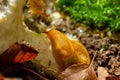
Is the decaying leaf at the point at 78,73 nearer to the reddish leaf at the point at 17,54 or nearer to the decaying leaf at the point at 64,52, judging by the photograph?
the decaying leaf at the point at 64,52

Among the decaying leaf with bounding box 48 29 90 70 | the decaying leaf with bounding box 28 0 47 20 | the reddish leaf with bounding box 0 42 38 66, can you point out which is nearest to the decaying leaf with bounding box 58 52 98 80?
the decaying leaf with bounding box 48 29 90 70

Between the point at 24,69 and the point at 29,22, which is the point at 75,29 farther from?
the point at 24,69

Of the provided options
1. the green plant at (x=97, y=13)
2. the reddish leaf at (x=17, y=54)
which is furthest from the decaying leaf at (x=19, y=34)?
the green plant at (x=97, y=13)

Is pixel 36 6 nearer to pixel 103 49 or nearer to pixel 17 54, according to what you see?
pixel 17 54

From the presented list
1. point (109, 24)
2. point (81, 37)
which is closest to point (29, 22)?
point (81, 37)

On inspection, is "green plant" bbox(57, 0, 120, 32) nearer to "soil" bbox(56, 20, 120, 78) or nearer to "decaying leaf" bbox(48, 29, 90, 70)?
"soil" bbox(56, 20, 120, 78)

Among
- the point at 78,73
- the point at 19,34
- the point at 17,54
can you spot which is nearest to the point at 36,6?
the point at 19,34

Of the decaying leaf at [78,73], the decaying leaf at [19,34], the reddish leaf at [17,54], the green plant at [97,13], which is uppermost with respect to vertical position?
the green plant at [97,13]
